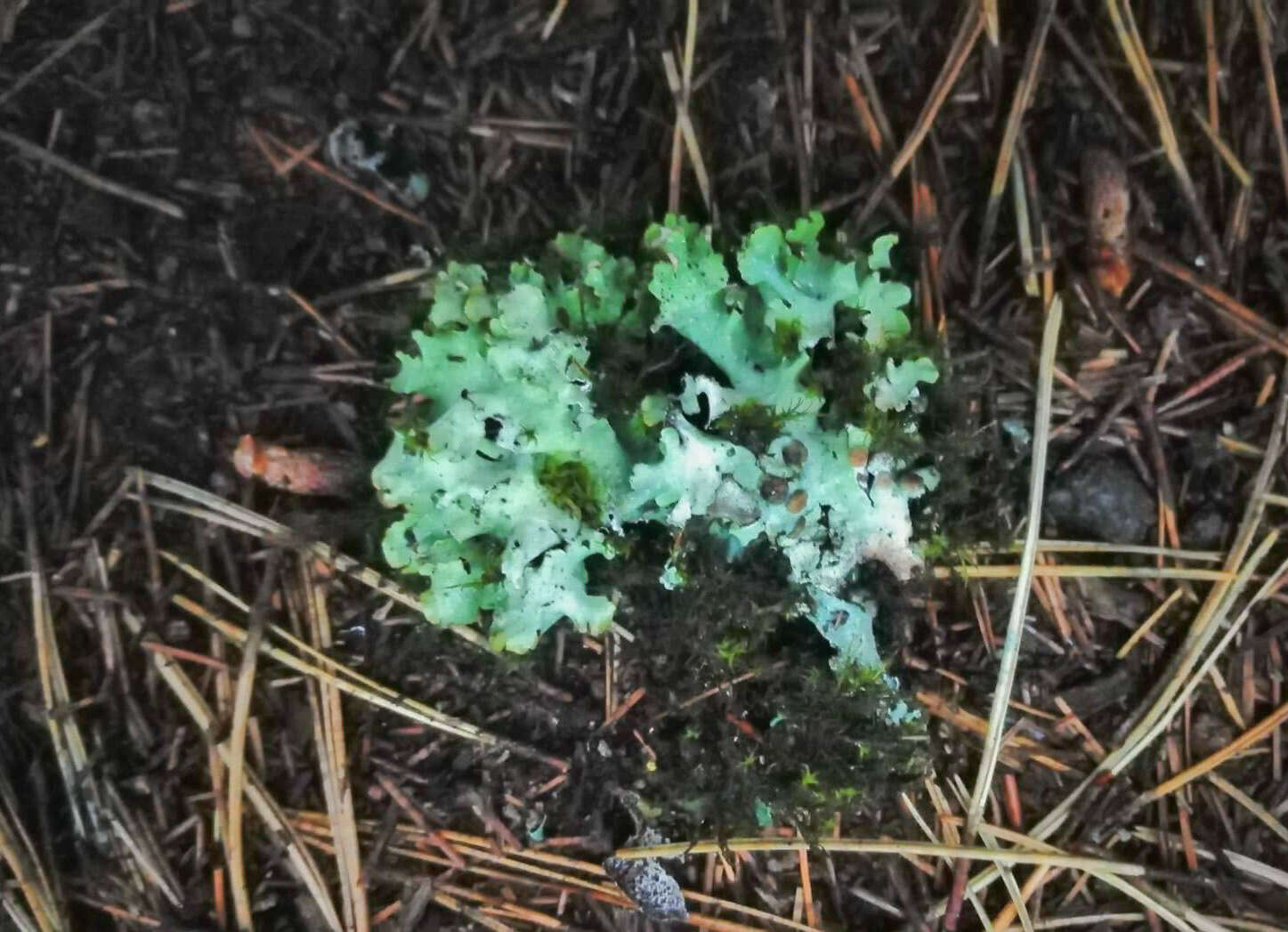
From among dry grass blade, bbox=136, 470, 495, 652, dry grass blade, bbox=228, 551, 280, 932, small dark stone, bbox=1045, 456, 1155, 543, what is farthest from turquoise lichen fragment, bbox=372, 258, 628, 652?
small dark stone, bbox=1045, 456, 1155, 543

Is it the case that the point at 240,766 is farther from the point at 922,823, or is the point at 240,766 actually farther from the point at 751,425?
the point at 922,823

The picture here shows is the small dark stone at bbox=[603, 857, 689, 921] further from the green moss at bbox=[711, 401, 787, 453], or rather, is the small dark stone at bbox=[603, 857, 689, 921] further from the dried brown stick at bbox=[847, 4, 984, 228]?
the dried brown stick at bbox=[847, 4, 984, 228]

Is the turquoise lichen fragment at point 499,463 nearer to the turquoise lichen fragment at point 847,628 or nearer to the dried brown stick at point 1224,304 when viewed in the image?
the turquoise lichen fragment at point 847,628

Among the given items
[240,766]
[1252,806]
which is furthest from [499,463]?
[1252,806]

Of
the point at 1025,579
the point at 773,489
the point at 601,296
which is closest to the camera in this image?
the point at 773,489

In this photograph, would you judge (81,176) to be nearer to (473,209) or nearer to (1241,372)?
(473,209)

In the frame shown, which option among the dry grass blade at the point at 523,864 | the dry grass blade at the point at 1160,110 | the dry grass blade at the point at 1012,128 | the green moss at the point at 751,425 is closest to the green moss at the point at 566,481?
the green moss at the point at 751,425

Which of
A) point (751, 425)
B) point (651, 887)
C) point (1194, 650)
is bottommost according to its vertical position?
point (651, 887)
